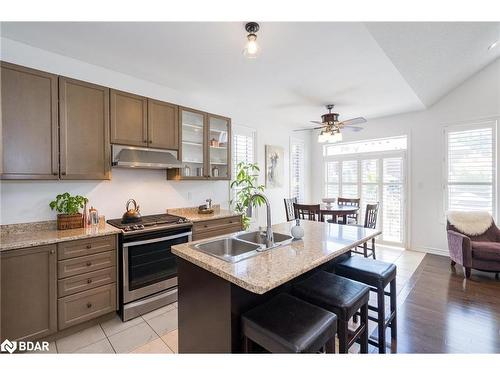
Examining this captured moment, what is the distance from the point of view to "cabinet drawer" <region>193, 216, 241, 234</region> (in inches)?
119

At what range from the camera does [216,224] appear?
3.25 metres

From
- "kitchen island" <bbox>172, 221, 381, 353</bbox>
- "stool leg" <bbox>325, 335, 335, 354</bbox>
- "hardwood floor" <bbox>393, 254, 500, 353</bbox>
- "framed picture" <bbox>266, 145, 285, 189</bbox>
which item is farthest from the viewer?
"framed picture" <bbox>266, 145, 285, 189</bbox>

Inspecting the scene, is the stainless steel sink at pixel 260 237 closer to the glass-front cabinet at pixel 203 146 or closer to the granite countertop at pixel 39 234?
the granite countertop at pixel 39 234

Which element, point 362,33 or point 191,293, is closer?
point 191,293

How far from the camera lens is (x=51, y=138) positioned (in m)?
2.26

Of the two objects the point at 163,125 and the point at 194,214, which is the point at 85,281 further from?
the point at 163,125

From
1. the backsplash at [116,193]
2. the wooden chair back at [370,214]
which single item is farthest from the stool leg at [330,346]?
the wooden chair back at [370,214]

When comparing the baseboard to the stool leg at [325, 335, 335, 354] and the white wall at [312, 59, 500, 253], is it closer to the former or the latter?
the white wall at [312, 59, 500, 253]

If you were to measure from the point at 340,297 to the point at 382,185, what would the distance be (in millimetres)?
4317

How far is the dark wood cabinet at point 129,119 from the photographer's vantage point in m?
2.65

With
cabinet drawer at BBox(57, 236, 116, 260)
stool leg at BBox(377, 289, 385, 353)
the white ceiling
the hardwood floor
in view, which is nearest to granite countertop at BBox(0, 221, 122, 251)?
cabinet drawer at BBox(57, 236, 116, 260)

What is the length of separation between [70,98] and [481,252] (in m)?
5.49

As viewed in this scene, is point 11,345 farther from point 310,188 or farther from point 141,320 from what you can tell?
point 310,188
